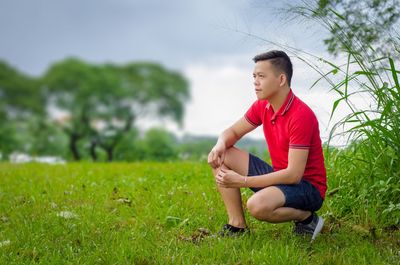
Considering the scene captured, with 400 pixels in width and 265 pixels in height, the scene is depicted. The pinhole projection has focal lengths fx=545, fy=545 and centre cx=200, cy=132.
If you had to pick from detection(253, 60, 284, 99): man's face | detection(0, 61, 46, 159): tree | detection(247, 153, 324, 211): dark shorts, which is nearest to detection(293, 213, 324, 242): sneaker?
detection(247, 153, 324, 211): dark shorts

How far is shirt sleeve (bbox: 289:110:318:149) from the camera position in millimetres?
3574

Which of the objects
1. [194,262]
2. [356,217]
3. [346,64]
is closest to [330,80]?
[346,64]

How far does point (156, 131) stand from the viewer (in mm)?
35062

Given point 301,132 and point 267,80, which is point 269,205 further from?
point 267,80

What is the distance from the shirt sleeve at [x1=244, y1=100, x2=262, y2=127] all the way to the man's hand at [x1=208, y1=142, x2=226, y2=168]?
29 cm

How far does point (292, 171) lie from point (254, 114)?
0.64m

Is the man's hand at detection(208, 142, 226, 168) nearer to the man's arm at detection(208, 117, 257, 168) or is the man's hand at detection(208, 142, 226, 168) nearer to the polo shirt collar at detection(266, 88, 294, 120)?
the man's arm at detection(208, 117, 257, 168)

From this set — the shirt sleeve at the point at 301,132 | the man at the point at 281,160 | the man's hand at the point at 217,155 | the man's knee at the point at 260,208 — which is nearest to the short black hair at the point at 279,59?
the man at the point at 281,160

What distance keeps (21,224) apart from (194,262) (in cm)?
180

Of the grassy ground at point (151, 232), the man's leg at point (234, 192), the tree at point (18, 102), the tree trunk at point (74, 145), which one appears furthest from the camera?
the tree trunk at point (74, 145)

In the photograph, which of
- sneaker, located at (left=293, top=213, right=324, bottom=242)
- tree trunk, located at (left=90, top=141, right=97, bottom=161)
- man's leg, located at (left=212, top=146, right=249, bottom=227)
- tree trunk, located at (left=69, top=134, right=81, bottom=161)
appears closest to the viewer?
sneaker, located at (left=293, top=213, right=324, bottom=242)

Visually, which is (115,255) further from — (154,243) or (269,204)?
(269,204)

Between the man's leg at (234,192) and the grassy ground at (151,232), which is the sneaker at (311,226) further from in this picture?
the man's leg at (234,192)

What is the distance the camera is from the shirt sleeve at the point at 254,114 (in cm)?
403
